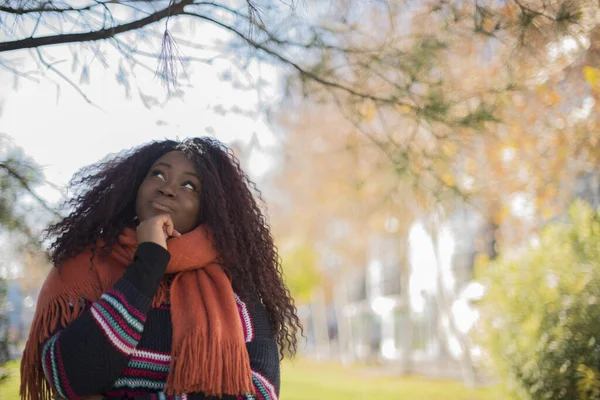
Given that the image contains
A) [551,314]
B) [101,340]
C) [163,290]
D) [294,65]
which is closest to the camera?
[101,340]

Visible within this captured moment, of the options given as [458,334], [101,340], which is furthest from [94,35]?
[458,334]

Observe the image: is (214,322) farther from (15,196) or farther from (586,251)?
(586,251)

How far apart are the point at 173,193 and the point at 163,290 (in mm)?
306

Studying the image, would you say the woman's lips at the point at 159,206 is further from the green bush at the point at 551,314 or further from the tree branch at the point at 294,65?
the green bush at the point at 551,314

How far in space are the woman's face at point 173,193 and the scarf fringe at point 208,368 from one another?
0.42 meters

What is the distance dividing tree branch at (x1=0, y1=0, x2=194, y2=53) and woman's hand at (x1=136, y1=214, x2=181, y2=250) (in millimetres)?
992

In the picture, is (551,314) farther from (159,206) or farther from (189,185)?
(159,206)

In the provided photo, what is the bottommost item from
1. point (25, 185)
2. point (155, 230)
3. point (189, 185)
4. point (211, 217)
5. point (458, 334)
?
point (155, 230)

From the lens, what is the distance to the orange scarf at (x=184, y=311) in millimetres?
1979

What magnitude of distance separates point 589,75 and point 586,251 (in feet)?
8.12

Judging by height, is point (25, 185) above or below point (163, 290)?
above

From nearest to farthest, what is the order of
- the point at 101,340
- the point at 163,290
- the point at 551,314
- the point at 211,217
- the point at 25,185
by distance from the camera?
the point at 101,340, the point at 163,290, the point at 211,217, the point at 25,185, the point at 551,314

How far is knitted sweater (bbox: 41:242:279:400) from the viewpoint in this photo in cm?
187

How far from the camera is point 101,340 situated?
6.13ft
